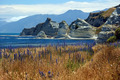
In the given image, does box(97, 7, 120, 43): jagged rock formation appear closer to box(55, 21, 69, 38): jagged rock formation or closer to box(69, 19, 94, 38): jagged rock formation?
box(69, 19, 94, 38): jagged rock formation

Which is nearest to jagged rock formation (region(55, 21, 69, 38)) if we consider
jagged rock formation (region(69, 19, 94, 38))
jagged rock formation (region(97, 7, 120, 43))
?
jagged rock formation (region(69, 19, 94, 38))

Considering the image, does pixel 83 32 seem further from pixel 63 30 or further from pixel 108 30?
pixel 108 30

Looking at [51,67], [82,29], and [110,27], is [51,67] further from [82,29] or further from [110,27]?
[82,29]

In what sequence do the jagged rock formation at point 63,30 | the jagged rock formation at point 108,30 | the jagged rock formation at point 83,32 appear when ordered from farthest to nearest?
the jagged rock formation at point 63,30
the jagged rock formation at point 83,32
the jagged rock formation at point 108,30

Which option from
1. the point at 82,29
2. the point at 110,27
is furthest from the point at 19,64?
the point at 82,29

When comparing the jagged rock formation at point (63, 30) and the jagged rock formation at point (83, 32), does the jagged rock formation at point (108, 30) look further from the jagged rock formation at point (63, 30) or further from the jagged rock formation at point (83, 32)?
the jagged rock formation at point (63, 30)

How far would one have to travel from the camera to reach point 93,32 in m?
75.8

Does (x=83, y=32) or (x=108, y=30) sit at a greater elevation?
(x=108, y=30)

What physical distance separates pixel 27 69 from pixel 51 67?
87 centimetres

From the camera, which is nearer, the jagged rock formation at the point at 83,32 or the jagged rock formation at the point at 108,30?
the jagged rock formation at the point at 108,30

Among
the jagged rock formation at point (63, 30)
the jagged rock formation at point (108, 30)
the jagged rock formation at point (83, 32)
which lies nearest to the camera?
the jagged rock formation at point (108, 30)

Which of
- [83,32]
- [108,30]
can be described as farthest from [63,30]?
[108,30]

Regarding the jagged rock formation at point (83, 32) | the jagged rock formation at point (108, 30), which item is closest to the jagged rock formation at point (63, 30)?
the jagged rock formation at point (83, 32)

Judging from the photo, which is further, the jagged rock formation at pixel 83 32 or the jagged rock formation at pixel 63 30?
the jagged rock formation at pixel 63 30
